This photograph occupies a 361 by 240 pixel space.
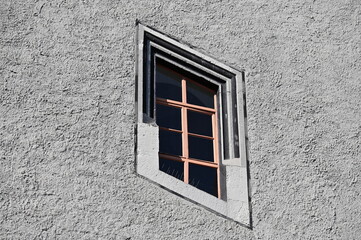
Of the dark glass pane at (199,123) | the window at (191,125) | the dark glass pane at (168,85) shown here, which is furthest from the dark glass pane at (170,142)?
the dark glass pane at (168,85)

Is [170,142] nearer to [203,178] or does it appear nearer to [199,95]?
[203,178]

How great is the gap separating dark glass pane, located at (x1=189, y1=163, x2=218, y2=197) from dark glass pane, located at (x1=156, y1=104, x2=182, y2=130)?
1.08ft

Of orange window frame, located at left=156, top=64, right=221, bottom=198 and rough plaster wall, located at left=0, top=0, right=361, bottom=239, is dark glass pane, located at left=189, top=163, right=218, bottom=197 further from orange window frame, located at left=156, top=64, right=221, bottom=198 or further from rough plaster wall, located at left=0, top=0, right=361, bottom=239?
rough plaster wall, located at left=0, top=0, right=361, bottom=239

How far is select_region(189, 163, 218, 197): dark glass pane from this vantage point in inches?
263

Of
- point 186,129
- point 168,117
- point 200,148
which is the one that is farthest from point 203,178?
point 168,117

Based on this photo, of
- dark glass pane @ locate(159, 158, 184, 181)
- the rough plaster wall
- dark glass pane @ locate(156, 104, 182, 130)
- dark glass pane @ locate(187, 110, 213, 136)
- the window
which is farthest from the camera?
dark glass pane @ locate(187, 110, 213, 136)

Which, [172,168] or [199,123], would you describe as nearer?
[172,168]

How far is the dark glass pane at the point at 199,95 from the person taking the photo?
23.1 ft

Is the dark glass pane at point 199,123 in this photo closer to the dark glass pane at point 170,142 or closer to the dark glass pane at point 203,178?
the dark glass pane at point 170,142

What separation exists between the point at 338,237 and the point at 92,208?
1.81m

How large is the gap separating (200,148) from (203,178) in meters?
0.25

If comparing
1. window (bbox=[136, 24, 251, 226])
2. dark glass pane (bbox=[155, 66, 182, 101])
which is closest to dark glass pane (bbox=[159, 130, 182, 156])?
window (bbox=[136, 24, 251, 226])

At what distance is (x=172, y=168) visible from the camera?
6641 mm

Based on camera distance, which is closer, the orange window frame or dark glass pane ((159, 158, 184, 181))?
dark glass pane ((159, 158, 184, 181))
